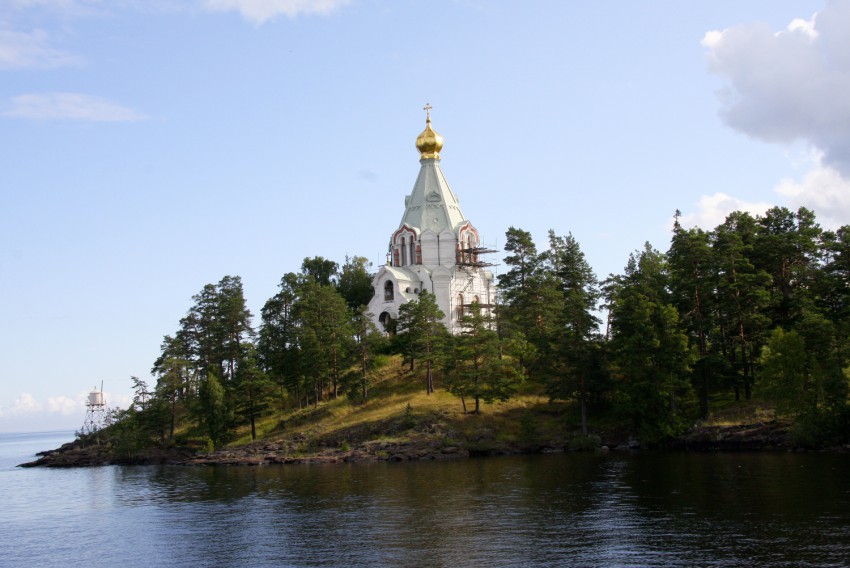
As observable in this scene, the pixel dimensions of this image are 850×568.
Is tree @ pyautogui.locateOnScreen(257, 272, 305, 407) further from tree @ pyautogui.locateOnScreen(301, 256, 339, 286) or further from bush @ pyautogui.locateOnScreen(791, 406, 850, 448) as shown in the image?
bush @ pyautogui.locateOnScreen(791, 406, 850, 448)

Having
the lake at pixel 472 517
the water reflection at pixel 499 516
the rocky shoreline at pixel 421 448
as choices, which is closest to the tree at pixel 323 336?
the rocky shoreline at pixel 421 448

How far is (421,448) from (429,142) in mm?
33543

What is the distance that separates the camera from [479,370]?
60062mm

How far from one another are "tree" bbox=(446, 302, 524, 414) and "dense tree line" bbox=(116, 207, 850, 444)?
117mm

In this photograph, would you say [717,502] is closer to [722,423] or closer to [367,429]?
[722,423]

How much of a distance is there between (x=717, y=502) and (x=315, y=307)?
43151 millimetres

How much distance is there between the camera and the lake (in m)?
24.5

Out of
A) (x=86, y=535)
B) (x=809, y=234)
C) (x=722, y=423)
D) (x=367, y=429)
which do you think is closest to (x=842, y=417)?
(x=722, y=423)

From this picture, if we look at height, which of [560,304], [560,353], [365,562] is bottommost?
[365,562]

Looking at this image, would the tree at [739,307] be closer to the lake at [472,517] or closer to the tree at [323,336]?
the lake at [472,517]

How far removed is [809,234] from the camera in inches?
2375

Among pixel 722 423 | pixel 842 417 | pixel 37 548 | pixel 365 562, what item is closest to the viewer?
pixel 365 562

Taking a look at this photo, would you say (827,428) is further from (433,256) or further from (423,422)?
(433,256)

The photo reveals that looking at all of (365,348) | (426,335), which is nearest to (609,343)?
(426,335)
